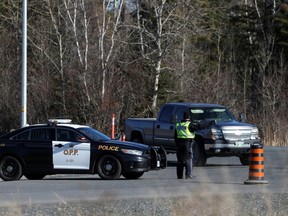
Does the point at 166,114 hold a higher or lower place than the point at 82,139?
higher

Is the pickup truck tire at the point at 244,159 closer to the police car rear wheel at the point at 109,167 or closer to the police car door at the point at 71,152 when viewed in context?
the police car rear wheel at the point at 109,167

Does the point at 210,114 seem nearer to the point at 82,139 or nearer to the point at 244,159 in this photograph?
the point at 244,159

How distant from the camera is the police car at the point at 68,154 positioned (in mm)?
23375

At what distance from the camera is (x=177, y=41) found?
154 ft

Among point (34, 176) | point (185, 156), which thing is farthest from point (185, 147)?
point (34, 176)

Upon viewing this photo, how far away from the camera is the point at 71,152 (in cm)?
2359

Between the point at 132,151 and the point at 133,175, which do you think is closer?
the point at 132,151

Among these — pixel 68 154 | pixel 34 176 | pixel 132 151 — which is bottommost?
pixel 34 176

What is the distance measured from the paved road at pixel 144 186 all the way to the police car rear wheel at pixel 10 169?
0.32 metres

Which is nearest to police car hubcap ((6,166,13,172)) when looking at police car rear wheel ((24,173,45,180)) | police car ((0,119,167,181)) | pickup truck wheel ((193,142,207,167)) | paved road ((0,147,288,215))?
police car ((0,119,167,181))

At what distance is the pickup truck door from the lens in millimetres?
28969

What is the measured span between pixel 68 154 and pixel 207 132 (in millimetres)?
5726

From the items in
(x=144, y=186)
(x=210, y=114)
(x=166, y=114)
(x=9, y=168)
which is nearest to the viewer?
(x=144, y=186)

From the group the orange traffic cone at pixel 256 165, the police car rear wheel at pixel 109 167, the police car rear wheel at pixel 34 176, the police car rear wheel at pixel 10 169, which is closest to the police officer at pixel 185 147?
the police car rear wheel at pixel 109 167
